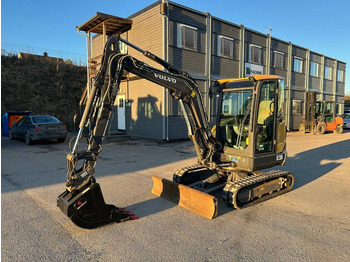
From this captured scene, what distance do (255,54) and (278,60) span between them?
3581 millimetres

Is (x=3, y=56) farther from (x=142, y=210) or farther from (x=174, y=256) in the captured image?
(x=174, y=256)

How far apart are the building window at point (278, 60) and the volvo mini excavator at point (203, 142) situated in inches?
716

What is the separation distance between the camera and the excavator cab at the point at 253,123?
5355mm

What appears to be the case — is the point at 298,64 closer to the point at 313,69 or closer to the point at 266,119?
the point at 313,69

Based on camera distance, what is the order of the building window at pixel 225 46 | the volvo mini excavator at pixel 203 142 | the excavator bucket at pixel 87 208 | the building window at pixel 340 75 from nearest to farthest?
the excavator bucket at pixel 87 208
the volvo mini excavator at pixel 203 142
the building window at pixel 225 46
the building window at pixel 340 75

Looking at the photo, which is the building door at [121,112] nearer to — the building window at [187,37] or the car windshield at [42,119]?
the car windshield at [42,119]

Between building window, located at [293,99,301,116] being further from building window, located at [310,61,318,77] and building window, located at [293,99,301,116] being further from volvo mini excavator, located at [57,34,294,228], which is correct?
volvo mini excavator, located at [57,34,294,228]

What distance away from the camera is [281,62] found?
23.0 m

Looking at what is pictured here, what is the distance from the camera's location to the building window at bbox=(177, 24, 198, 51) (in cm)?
1539

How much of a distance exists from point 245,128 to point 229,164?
2.77ft

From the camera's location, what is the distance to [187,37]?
15727 millimetres

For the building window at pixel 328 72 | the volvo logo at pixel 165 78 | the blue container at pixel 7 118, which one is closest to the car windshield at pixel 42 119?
the blue container at pixel 7 118

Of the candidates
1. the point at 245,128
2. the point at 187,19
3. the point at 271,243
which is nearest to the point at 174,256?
the point at 271,243

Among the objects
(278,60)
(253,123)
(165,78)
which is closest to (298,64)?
(278,60)
